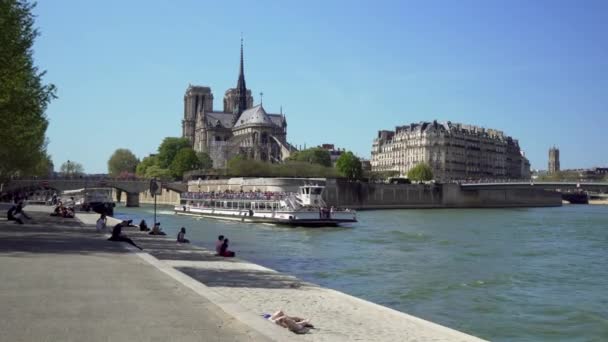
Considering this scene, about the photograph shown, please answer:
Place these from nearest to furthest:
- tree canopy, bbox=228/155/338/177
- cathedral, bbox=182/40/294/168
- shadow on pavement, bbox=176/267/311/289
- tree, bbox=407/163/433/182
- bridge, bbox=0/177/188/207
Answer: shadow on pavement, bbox=176/267/311/289 < bridge, bbox=0/177/188/207 < tree canopy, bbox=228/155/338/177 < tree, bbox=407/163/433/182 < cathedral, bbox=182/40/294/168

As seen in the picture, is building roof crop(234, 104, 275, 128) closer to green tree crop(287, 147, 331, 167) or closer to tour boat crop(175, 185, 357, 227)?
green tree crop(287, 147, 331, 167)

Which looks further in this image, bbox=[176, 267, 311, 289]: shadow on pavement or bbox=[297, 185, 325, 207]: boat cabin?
bbox=[297, 185, 325, 207]: boat cabin

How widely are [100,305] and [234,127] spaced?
151186 millimetres

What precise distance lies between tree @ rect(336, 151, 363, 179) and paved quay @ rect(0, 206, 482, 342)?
95537 mm

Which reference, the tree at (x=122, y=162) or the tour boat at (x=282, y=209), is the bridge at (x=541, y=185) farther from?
the tree at (x=122, y=162)

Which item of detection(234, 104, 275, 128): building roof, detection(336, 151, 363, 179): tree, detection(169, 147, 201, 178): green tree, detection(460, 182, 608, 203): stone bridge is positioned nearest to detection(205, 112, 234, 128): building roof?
detection(234, 104, 275, 128): building roof

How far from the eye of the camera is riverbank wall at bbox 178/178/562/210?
284 ft

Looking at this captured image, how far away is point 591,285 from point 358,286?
7.34 m

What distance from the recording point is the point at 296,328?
976cm

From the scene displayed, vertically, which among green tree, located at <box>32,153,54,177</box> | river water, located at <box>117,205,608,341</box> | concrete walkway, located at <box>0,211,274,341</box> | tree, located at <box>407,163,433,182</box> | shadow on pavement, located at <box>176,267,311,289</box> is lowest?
river water, located at <box>117,205,608,341</box>

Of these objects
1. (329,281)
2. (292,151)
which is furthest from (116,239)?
(292,151)

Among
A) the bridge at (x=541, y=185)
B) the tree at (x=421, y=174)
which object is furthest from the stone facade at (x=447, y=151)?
the bridge at (x=541, y=185)

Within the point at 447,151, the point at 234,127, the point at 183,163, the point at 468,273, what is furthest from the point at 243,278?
the point at 234,127

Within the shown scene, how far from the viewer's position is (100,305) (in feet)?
32.3
